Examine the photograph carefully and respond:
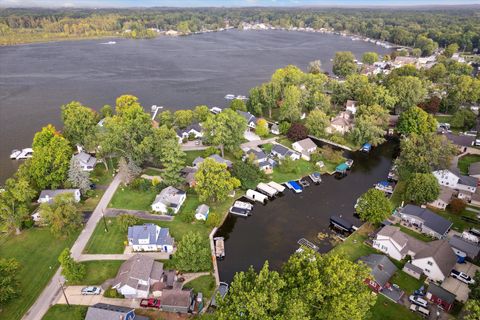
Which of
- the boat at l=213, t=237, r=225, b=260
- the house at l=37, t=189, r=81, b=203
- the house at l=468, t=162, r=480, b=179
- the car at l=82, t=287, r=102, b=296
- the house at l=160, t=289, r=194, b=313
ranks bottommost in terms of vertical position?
the boat at l=213, t=237, r=225, b=260

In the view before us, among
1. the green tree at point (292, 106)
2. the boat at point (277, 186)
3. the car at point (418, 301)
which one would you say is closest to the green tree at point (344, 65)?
the green tree at point (292, 106)

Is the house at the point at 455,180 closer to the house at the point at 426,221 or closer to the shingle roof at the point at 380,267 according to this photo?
the house at the point at 426,221

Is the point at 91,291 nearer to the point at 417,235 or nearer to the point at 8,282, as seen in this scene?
the point at 8,282

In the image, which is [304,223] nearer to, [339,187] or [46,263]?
[339,187]

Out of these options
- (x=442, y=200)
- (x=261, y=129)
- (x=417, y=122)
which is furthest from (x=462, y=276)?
(x=261, y=129)

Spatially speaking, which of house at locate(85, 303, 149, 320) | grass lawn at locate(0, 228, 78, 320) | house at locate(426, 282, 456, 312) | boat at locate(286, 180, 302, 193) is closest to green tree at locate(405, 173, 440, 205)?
boat at locate(286, 180, 302, 193)

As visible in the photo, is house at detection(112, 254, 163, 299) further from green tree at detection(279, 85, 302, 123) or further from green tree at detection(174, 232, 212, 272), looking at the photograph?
green tree at detection(279, 85, 302, 123)
